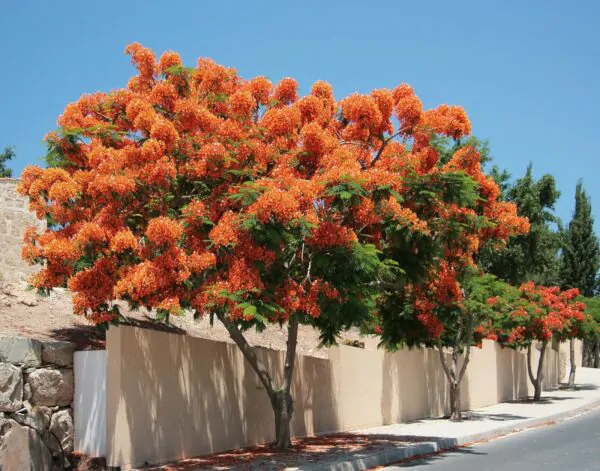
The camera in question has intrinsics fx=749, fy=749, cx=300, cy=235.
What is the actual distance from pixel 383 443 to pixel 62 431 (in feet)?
21.4

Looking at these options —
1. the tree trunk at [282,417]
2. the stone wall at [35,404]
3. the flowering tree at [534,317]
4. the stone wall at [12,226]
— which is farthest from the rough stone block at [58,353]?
the flowering tree at [534,317]

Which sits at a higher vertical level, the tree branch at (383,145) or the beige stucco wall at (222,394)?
the tree branch at (383,145)

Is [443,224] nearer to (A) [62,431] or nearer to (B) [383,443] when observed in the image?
(B) [383,443]

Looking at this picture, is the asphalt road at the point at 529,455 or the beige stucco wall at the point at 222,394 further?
the asphalt road at the point at 529,455

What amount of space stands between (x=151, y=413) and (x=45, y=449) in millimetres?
1816

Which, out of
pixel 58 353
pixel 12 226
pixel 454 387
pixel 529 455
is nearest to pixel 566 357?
pixel 454 387

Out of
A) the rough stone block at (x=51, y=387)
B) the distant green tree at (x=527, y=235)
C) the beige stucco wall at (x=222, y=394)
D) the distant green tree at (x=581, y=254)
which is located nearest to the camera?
the rough stone block at (x=51, y=387)

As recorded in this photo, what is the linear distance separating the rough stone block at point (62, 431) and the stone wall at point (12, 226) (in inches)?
268

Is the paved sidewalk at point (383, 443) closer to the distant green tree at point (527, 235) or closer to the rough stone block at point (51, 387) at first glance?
the rough stone block at point (51, 387)

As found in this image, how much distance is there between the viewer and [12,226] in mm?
18266

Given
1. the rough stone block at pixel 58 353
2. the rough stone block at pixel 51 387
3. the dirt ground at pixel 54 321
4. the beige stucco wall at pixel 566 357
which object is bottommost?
the beige stucco wall at pixel 566 357

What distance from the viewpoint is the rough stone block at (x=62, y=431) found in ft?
35.9

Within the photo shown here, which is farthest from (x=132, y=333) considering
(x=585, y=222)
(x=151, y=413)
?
(x=585, y=222)

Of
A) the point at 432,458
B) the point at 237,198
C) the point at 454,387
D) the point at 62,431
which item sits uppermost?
the point at 237,198
